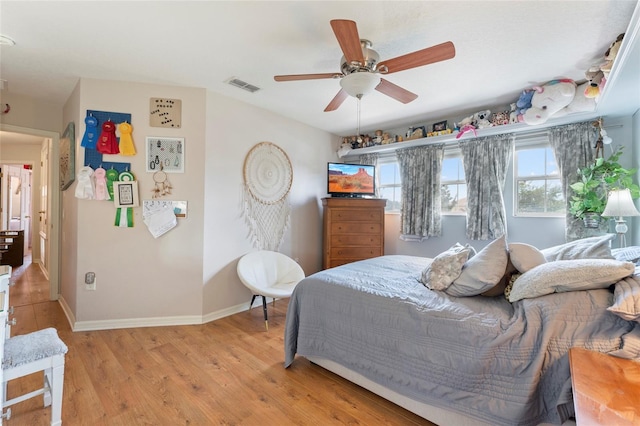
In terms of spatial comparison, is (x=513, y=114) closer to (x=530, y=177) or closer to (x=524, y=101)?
(x=524, y=101)

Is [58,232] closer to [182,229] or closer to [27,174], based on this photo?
[182,229]

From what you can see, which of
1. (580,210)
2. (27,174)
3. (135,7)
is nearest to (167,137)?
(135,7)

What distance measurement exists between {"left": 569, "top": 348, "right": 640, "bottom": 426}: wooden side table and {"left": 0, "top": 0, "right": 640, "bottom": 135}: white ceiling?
1.96 m

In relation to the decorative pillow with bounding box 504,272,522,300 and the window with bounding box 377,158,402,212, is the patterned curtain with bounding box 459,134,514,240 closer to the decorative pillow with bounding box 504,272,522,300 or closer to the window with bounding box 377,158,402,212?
the window with bounding box 377,158,402,212

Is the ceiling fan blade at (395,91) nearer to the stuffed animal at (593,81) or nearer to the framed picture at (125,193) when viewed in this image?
the stuffed animal at (593,81)

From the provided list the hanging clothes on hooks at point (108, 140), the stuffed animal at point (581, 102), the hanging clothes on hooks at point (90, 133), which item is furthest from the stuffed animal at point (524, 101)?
the hanging clothes on hooks at point (90, 133)

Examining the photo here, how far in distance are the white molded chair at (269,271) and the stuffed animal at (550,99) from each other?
10.00 feet

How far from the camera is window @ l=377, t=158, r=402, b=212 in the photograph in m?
4.61

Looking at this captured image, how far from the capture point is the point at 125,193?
2891 millimetres

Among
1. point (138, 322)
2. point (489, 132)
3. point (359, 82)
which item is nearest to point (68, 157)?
point (138, 322)

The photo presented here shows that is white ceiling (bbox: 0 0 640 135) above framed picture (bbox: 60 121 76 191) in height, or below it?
above

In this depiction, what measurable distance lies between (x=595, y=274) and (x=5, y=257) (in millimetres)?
8349

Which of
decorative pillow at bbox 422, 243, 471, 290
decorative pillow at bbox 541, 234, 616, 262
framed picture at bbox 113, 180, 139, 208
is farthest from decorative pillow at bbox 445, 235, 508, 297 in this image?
framed picture at bbox 113, 180, 139, 208

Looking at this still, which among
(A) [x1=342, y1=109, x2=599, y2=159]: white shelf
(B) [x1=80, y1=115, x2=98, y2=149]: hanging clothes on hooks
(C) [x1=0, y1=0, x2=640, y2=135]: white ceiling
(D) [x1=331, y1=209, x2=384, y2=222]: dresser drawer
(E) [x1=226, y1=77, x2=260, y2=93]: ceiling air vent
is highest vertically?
(E) [x1=226, y1=77, x2=260, y2=93]: ceiling air vent
